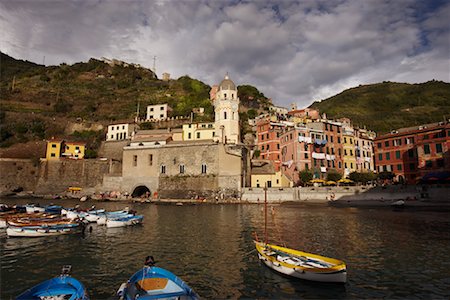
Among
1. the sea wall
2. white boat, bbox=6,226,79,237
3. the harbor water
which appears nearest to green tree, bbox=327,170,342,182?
the sea wall

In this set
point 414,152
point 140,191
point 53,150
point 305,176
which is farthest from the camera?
point 53,150

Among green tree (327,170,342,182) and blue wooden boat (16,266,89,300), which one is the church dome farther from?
blue wooden boat (16,266,89,300)

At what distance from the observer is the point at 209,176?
51.7 meters

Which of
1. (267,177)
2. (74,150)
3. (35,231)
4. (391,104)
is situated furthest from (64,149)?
(391,104)

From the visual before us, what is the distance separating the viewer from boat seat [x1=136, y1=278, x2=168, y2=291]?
8.63 meters

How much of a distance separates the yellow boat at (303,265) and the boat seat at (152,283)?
5268 mm

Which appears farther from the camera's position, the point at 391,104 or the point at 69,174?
the point at 391,104

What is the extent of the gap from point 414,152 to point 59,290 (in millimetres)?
55800

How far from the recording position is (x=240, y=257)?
14461 millimetres

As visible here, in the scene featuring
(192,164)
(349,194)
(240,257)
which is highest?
(192,164)

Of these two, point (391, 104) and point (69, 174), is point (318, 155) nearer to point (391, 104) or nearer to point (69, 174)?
point (69, 174)

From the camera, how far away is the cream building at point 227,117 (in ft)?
188

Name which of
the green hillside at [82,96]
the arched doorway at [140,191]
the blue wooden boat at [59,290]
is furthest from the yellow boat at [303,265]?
the green hillside at [82,96]

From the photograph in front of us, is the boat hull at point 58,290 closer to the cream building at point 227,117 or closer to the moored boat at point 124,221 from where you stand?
the moored boat at point 124,221
